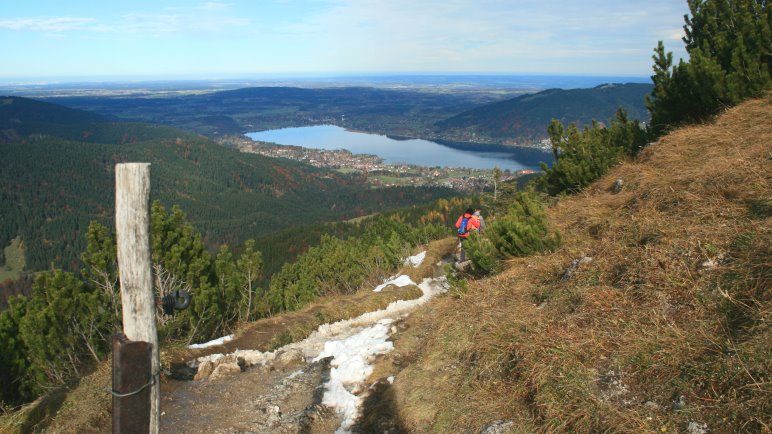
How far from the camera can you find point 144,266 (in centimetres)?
345

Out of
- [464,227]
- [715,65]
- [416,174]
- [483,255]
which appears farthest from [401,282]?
[416,174]

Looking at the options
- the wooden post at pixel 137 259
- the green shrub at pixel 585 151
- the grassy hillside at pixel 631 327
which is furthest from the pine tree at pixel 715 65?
the wooden post at pixel 137 259

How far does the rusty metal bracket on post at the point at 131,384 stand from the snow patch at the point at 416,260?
50.3 feet

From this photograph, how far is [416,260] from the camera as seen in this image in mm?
19922

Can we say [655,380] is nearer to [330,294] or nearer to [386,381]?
[386,381]

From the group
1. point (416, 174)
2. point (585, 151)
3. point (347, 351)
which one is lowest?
point (416, 174)

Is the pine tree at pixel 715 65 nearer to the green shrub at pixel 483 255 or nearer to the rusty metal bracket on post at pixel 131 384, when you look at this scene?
the green shrub at pixel 483 255

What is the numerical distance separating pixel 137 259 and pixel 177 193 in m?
183

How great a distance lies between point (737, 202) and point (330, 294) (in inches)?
574

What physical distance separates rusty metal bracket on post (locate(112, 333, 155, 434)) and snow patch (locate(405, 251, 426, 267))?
15316 millimetres

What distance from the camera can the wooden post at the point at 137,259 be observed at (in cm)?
333

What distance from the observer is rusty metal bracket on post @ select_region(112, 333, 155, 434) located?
3.32m

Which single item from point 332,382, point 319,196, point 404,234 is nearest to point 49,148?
point 319,196

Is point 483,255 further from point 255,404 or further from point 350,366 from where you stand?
point 255,404
